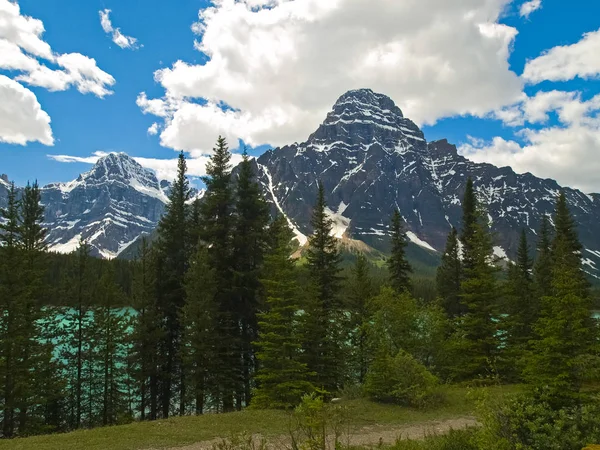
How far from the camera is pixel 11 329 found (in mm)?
23375

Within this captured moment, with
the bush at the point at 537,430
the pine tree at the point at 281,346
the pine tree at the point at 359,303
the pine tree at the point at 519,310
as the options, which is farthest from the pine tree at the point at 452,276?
the bush at the point at 537,430

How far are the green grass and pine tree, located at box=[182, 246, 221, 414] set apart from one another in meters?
6.37

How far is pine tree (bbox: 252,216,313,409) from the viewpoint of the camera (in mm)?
18812

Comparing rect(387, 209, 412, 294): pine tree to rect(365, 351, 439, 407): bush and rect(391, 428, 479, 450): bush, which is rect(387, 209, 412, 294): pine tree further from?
rect(391, 428, 479, 450): bush

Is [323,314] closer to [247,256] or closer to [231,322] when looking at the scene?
[231,322]

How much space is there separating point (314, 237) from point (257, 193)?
6660 mm

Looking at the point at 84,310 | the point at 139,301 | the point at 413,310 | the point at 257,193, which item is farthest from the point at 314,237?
the point at 84,310

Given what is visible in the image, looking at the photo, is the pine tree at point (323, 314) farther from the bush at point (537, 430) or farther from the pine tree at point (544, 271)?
the pine tree at point (544, 271)

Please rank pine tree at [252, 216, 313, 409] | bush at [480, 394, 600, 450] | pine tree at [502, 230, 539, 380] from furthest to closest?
pine tree at [502, 230, 539, 380]
pine tree at [252, 216, 313, 409]
bush at [480, 394, 600, 450]

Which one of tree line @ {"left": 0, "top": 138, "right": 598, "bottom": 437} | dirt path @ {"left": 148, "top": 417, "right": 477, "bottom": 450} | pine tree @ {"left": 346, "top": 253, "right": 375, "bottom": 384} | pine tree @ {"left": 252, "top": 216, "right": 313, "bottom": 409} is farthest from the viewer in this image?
pine tree @ {"left": 346, "top": 253, "right": 375, "bottom": 384}

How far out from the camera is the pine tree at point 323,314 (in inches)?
853

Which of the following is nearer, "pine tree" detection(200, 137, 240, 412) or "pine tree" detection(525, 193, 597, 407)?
"pine tree" detection(525, 193, 597, 407)

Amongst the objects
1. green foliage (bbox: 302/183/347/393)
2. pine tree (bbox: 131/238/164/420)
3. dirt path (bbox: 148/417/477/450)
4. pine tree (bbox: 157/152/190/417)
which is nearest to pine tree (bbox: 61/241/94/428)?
pine tree (bbox: 131/238/164/420)

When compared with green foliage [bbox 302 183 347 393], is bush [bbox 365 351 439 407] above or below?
below
